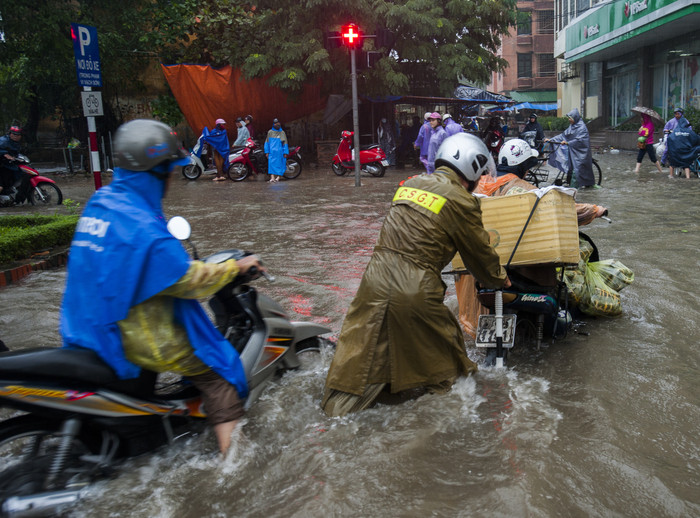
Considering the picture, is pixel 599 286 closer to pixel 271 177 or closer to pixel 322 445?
pixel 322 445

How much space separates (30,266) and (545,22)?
168 feet

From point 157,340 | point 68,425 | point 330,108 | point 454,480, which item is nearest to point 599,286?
point 454,480

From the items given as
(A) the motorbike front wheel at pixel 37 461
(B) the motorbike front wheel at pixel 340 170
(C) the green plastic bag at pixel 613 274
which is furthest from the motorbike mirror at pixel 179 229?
(B) the motorbike front wheel at pixel 340 170

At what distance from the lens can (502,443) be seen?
10.3 feet

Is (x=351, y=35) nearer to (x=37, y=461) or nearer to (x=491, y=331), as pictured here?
(x=491, y=331)

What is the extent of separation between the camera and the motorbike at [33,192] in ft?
39.8

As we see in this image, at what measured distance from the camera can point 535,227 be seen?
382cm

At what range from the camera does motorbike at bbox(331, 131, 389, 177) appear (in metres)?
17.1

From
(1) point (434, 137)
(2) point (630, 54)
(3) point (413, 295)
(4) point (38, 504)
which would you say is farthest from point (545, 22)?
(4) point (38, 504)

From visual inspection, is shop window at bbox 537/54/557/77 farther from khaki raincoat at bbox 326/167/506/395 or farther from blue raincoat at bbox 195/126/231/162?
khaki raincoat at bbox 326/167/506/395

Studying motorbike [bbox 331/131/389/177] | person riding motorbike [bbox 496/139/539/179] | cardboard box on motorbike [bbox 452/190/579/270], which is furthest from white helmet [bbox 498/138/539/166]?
motorbike [bbox 331/131/389/177]

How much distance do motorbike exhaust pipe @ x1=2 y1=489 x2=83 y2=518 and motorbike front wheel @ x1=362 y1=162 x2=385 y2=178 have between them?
15.2 metres

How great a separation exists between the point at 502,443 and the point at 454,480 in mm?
427

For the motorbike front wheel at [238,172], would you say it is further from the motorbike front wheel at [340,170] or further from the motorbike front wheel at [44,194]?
the motorbike front wheel at [44,194]
